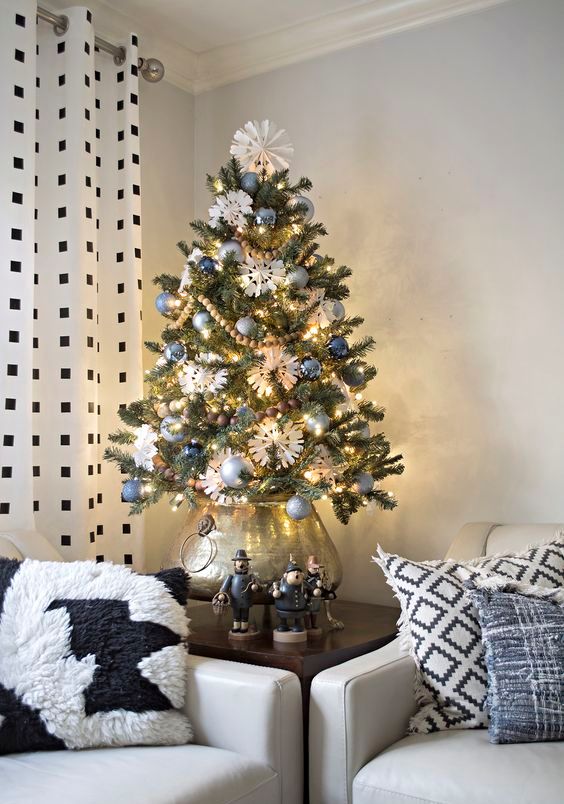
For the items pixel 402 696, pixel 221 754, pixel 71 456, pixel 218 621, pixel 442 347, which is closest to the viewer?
pixel 221 754

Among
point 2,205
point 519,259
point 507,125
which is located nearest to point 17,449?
point 2,205

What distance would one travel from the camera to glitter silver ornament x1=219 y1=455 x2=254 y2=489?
212 centimetres

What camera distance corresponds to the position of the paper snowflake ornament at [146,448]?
2.34 metres

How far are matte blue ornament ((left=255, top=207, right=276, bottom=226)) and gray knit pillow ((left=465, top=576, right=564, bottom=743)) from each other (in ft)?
3.73

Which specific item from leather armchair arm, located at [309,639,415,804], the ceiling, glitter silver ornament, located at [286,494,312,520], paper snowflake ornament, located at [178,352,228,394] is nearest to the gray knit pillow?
leather armchair arm, located at [309,639,415,804]

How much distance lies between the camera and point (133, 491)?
2.33m

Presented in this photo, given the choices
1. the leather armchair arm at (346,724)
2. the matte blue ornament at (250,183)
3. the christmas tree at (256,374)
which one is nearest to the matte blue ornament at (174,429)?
the christmas tree at (256,374)

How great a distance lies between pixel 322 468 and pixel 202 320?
54cm

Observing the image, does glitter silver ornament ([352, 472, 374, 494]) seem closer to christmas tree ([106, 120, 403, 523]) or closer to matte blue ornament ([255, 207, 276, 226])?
christmas tree ([106, 120, 403, 523])

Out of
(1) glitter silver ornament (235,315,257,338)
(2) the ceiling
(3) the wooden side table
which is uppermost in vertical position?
(2) the ceiling

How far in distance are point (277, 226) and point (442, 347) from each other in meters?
0.73

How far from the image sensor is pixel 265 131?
241 centimetres

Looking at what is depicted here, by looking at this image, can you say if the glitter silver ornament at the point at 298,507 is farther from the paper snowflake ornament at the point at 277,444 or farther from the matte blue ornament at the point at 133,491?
the matte blue ornament at the point at 133,491

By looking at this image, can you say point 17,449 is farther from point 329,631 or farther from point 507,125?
point 507,125
